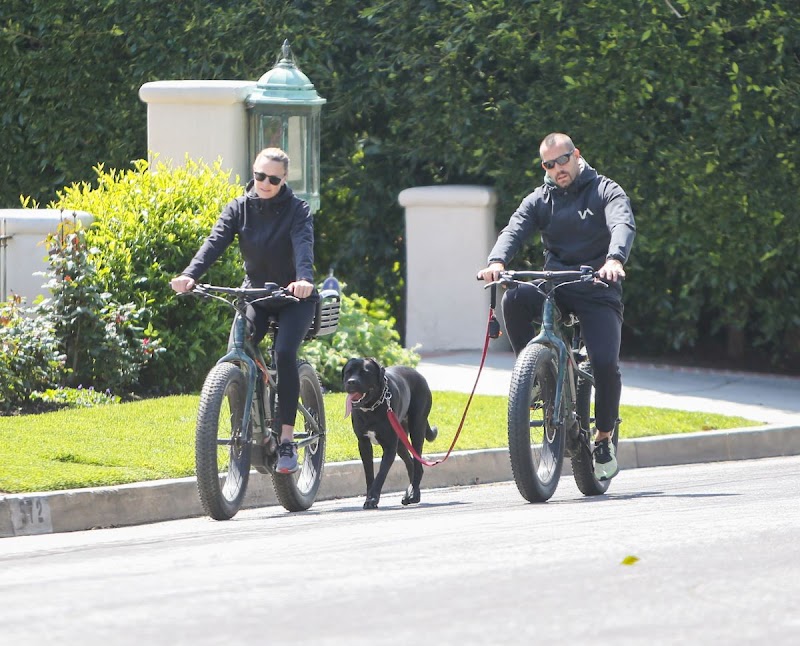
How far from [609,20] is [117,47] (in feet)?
18.7

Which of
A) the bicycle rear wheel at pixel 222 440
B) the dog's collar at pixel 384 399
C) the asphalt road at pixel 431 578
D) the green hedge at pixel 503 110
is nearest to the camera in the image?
the asphalt road at pixel 431 578

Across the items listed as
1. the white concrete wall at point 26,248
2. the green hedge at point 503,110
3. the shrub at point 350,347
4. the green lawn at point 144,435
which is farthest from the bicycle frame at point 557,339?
the green hedge at point 503,110

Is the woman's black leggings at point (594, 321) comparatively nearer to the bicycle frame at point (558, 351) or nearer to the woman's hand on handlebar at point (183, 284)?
the bicycle frame at point (558, 351)

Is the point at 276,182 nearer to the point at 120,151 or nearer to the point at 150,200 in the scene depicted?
the point at 150,200

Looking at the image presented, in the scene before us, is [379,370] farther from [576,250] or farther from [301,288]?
[576,250]

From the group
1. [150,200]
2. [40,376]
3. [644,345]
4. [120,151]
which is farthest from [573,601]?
[120,151]

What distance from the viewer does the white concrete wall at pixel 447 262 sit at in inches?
607

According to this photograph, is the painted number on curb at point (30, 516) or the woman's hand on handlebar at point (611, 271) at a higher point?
the woman's hand on handlebar at point (611, 271)

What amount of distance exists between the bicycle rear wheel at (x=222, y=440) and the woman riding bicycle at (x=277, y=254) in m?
0.26

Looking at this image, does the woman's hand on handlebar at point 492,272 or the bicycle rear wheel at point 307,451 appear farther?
the bicycle rear wheel at point 307,451

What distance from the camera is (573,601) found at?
5.15 metres

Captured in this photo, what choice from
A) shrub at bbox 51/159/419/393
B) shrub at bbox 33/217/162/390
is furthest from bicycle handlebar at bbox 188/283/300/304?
shrub at bbox 51/159/419/393

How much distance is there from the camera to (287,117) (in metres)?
13.5

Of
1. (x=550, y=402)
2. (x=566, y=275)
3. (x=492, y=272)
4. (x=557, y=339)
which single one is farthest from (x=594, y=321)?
(x=492, y=272)
